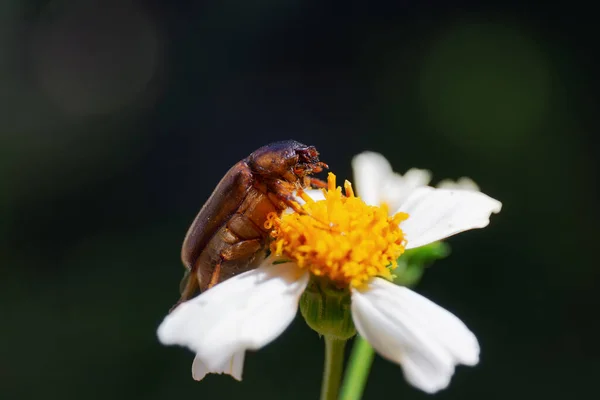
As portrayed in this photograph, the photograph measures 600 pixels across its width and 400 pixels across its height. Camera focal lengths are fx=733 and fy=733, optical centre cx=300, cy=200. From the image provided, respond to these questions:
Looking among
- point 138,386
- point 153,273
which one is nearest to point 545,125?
point 153,273

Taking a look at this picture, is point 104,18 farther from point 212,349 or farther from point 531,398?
point 212,349

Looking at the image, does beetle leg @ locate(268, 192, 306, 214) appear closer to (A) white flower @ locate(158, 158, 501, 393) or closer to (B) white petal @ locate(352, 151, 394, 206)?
(A) white flower @ locate(158, 158, 501, 393)

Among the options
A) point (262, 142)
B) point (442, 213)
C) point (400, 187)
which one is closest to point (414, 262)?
point (442, 213)

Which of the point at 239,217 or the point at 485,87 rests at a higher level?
the point at 485,87

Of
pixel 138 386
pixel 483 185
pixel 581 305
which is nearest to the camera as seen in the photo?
pixel 138 386

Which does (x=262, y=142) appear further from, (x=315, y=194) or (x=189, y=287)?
(x=189, y=287)

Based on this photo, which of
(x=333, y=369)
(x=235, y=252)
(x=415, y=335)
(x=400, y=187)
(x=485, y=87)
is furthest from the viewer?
(x=485, y=87)

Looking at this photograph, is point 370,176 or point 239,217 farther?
point 370,176
